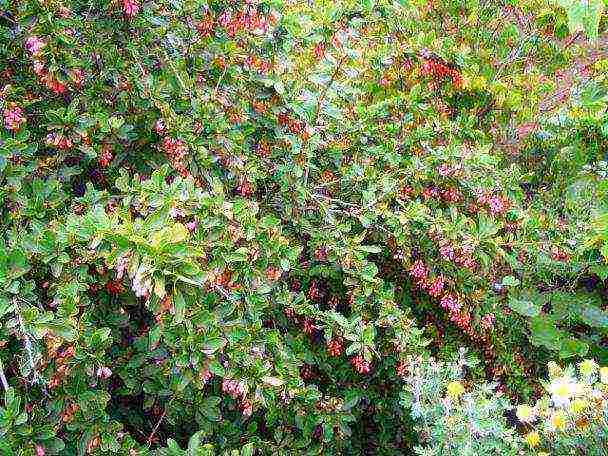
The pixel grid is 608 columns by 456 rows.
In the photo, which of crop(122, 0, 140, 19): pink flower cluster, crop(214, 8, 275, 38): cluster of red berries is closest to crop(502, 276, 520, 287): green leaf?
crop(214, 8, 275, 38): cluster of red berries

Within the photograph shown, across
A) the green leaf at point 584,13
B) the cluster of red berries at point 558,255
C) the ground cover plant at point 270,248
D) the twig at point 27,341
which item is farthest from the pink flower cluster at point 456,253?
the twig at point 27,341

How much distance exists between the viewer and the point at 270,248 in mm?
1761

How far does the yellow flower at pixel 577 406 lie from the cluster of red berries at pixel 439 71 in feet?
5.71

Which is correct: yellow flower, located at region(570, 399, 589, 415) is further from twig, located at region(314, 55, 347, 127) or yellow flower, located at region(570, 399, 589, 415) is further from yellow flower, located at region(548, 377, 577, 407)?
twig, located at region(314, 55, 347, 127)

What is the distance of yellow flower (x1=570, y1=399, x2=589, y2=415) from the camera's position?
1560 mm

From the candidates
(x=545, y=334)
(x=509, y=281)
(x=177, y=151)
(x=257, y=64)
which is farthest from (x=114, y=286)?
(x=545, y=334)

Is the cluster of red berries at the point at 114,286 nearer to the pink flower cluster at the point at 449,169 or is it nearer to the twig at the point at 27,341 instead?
the twig at the point at 27,341

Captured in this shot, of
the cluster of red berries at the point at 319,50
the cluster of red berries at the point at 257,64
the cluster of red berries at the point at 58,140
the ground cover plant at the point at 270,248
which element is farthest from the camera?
the cluster of red berries at the point at 319,50

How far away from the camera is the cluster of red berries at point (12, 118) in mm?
1639

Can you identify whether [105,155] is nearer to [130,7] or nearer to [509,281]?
[130,7]

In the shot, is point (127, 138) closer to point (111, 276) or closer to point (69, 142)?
point (69, 142)

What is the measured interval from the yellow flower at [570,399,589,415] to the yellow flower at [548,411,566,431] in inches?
1.1

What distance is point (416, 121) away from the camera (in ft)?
9.00

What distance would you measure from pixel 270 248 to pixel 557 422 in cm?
84
